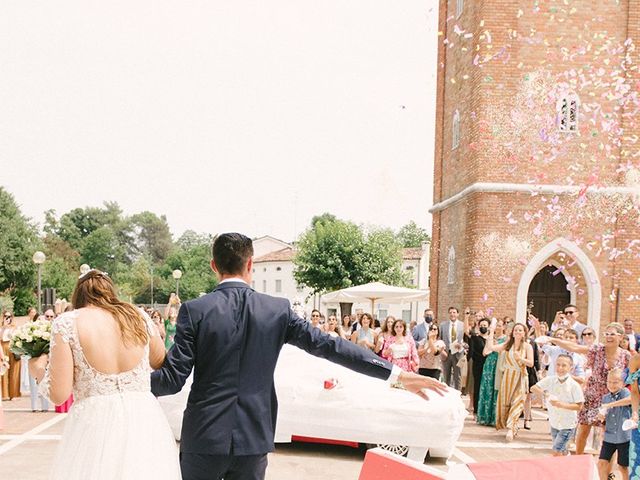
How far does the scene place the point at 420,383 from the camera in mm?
3428

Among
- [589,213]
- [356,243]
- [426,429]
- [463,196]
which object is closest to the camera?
[426,429]

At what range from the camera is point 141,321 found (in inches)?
142

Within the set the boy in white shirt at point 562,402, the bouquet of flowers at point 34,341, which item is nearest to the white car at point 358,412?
the boy in white shirt at point 562,402

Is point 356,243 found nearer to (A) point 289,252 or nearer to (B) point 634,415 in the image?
(A) point 289,252

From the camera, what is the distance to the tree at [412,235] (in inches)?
4156

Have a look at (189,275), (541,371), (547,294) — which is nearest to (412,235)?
(189,275)

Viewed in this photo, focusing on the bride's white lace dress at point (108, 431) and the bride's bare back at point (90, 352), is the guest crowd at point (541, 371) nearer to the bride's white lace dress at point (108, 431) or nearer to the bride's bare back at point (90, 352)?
the bride's white lace dress at point (108, 431)

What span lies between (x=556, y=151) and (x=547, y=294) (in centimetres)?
474

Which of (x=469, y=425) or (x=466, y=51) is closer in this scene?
(x=469, y=425)

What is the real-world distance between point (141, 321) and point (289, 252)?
76194mm

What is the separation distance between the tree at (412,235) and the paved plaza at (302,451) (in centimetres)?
9436

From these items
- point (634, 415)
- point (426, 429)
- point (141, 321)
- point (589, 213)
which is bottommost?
point (426, 429)

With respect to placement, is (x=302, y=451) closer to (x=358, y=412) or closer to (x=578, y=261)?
(x=358, y=412)

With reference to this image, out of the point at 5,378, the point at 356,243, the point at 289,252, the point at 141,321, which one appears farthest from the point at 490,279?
the point at 289,252
